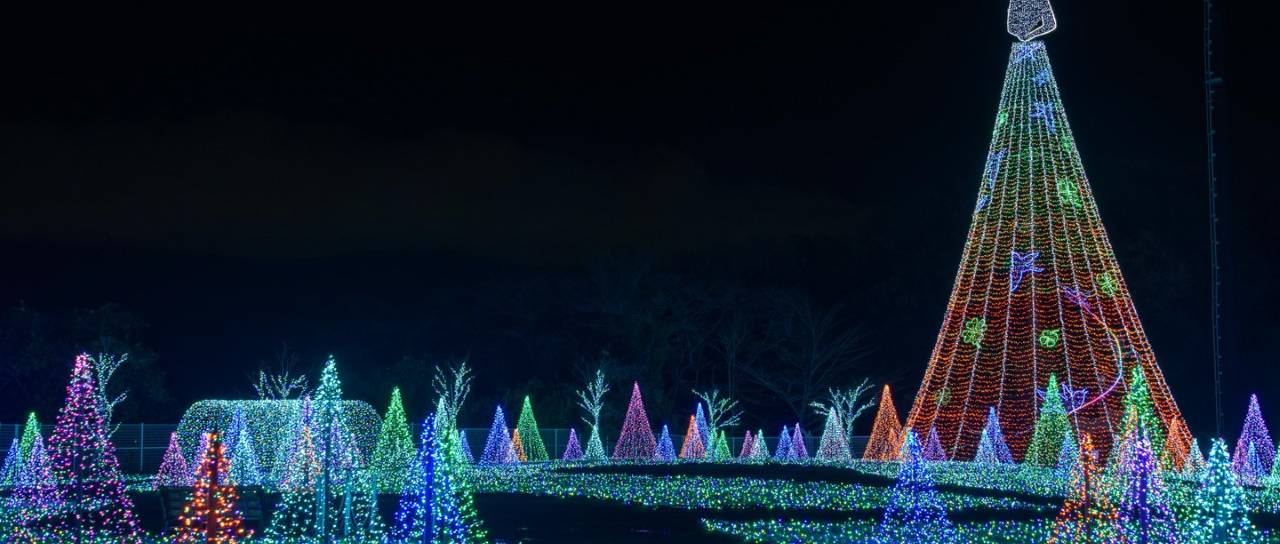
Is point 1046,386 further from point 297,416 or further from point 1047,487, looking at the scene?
point 297,416

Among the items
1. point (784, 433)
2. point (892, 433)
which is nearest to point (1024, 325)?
point (892, 433)

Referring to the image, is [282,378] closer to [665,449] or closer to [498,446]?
[498,446]

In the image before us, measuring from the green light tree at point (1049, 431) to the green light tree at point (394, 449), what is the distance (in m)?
13.4

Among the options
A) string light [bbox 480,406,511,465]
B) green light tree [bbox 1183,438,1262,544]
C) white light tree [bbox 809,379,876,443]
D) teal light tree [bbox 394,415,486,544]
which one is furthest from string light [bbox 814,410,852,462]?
green light tree [bbox 1183,438,1262,544]

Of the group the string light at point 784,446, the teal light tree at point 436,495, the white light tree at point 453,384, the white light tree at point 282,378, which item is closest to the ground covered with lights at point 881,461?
the teal light tree at point 436,495

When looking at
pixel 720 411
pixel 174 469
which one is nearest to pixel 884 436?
pixel 720 411

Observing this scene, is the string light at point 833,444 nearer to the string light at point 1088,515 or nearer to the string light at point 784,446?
the string light at point 784,446

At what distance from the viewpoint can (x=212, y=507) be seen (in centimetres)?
1161

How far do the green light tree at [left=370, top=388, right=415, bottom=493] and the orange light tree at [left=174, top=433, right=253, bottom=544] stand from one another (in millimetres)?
7820

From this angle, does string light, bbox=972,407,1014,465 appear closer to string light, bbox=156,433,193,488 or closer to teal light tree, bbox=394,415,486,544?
teal light tree, bbox=394,415,486,544

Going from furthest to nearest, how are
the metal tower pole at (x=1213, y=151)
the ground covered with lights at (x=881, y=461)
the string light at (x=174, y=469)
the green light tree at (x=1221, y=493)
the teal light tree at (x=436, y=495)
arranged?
the string light at (x=174, y=469) < the metal tower pole at (x=1213, y=151) < the ground covered with lights at (x=881, y=461) < the teal light tree at (x=436, y=495) < the green light tree at (x=1221, y=493)

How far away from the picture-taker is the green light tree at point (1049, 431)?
1060 inches

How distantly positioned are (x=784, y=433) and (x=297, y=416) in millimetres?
15531

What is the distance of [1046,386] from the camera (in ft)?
92.8
